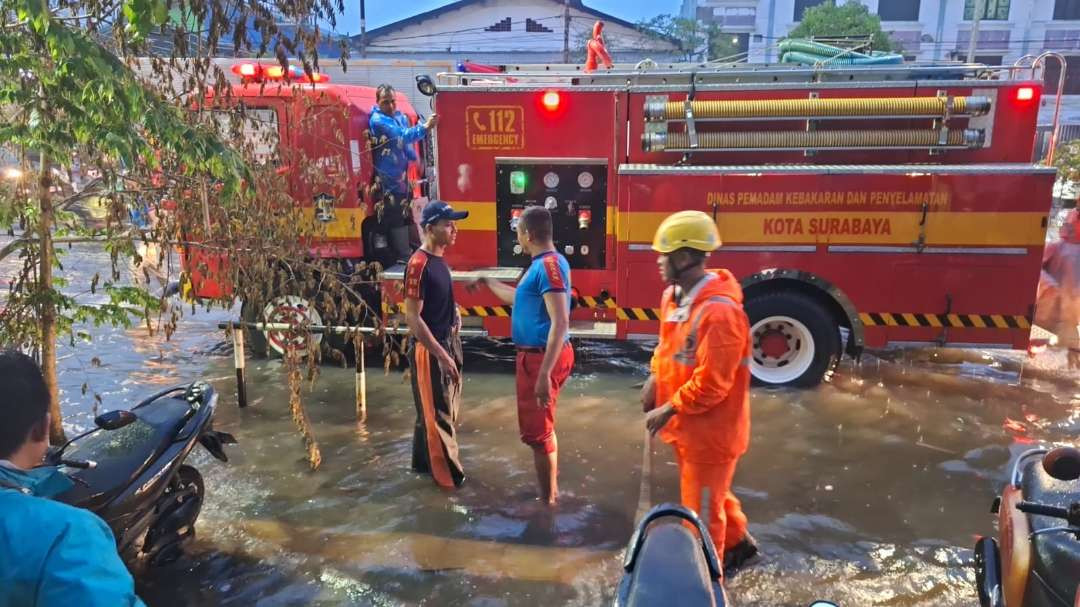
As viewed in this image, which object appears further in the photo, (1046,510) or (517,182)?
(517,182)

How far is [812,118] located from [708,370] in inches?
153

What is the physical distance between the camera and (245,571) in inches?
146

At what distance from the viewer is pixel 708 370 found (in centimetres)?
301

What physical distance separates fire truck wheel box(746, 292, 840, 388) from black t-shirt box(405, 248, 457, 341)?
9.72 feet

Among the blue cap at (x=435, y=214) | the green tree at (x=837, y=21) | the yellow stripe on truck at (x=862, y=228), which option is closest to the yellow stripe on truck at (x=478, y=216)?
the yellow stripe on truck at (x=862, y=228)

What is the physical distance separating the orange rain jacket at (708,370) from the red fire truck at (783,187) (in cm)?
316

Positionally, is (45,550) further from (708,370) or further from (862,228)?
(862,228)

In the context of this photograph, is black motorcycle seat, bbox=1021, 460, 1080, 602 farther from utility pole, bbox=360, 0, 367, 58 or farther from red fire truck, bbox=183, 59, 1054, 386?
utility pole, bbox=360, 0, 367, 58

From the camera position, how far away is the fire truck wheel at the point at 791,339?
6258 mm

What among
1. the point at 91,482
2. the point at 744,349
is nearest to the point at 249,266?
the point at 91,482

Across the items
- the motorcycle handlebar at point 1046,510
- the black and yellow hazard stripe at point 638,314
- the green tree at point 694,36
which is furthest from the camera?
the green tree at point 694,36

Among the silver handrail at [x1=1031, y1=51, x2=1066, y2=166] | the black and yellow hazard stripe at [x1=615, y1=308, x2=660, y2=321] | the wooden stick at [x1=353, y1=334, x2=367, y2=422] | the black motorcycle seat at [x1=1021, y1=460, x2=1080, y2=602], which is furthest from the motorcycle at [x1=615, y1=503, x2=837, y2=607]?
the silver handrail at [x1=1031, y1=51, x2=1066, y2=166]

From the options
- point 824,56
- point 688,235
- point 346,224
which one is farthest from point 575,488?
point 824,56

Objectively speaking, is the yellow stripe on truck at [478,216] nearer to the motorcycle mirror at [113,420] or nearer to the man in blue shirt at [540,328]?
the man in blue shirt at [540,328]
